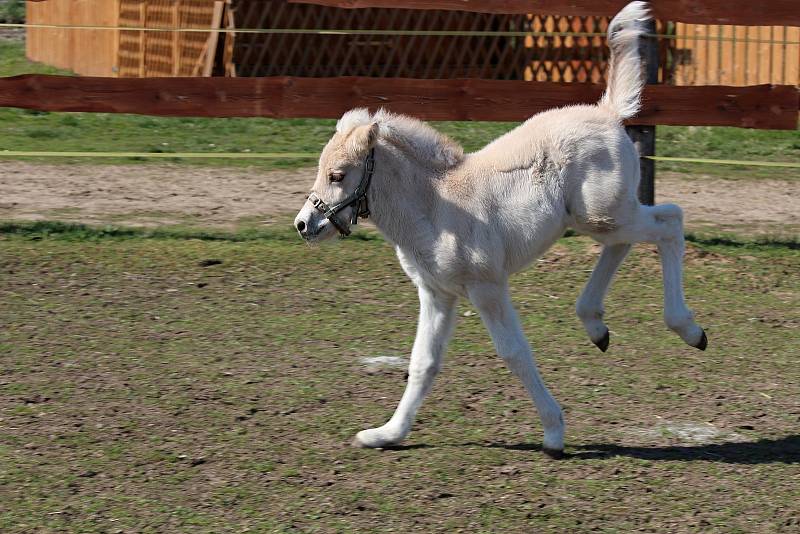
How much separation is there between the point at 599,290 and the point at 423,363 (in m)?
0.89

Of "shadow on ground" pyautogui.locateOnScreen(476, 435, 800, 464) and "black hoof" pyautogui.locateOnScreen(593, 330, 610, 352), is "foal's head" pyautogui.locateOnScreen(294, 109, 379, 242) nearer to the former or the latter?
"shadow on ground" pyautogui.locateOnScreen(476, 435, 800, 464)

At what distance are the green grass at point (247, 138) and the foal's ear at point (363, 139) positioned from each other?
256 inches

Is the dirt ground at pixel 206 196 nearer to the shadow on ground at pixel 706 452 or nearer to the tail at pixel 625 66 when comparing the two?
the tail at pixel 625 66

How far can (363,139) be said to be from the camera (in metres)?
5.23

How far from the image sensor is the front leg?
5.52m

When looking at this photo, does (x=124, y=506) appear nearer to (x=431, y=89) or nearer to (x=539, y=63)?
(x=431, y=89)

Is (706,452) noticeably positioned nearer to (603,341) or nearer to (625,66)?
(603,341)

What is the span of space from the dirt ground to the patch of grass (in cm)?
63

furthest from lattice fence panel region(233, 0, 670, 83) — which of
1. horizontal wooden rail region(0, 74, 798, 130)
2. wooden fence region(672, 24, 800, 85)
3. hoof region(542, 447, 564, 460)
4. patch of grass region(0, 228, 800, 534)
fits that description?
hoof region(542, 447, 564, 460)

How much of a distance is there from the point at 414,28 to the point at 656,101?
982 centimetres

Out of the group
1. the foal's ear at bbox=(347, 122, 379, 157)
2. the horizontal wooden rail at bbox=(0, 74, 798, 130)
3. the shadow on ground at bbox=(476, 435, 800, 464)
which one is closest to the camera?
the foal's ear at bbox=(347, 122, 379, 157)

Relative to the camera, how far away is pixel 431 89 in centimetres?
935

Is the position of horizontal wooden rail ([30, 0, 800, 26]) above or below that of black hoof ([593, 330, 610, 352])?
above

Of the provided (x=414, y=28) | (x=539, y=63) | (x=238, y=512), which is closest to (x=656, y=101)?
(x=238, y=512)
